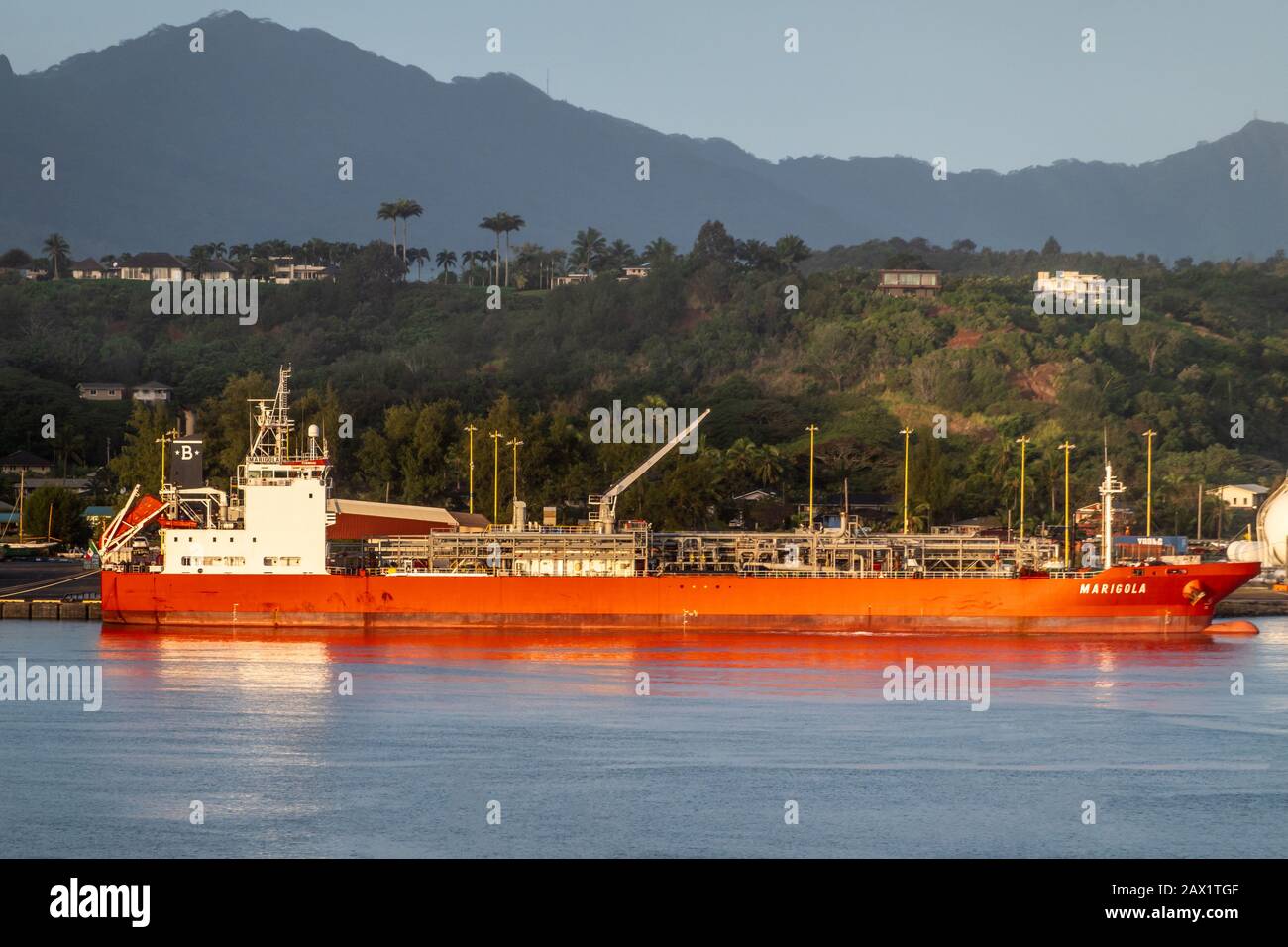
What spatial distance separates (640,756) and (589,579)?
20090 millimetres

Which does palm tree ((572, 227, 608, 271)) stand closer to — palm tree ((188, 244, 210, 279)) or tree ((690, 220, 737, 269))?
tree ((690, 220, 737, 269))

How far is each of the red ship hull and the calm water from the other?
3.36 metres

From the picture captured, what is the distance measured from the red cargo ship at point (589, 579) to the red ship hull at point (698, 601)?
0.04 metres

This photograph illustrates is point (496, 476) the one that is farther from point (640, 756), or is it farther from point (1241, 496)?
point (640, 756)

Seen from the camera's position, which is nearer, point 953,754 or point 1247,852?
point 1247,852

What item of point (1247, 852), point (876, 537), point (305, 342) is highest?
point (305, 342)

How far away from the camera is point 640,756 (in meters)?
31.6

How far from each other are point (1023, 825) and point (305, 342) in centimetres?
12028

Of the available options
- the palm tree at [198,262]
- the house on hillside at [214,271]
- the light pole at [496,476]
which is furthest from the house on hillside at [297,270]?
the light pole at [496,476]

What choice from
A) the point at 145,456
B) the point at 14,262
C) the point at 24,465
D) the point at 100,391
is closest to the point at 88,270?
the point at 14,262

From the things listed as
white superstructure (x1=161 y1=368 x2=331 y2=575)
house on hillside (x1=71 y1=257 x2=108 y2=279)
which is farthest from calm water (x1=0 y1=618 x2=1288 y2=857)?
house on hillside (x1=71 y1=257 x2=108 y2=279)
